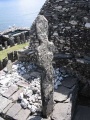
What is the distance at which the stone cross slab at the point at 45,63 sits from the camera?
16.7 ft

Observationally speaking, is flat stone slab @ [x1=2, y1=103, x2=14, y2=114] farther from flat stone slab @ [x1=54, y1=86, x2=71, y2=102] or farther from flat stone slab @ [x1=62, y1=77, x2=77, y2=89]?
flat stone slab @ [x1=62, y1=77, x2=77, y2=89]

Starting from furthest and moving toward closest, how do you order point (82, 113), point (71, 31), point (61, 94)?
point (71, 31)
point (82, 113)
point (61, 94)

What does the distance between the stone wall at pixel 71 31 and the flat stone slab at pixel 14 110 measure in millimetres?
2281

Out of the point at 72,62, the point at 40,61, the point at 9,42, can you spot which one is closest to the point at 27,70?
the point at 72,62

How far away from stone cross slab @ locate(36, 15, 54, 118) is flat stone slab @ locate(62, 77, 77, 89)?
1356 millimetres

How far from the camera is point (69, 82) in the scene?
272 inches

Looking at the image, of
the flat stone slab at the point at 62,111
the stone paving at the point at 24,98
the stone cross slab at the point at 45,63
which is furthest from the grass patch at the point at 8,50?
the stone cross slab at the point at 45,63

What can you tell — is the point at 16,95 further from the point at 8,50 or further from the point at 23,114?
the point at 8,50

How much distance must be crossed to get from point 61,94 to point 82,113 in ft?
3.13

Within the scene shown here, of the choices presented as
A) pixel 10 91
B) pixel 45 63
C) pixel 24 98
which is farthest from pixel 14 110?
pixel 45 63

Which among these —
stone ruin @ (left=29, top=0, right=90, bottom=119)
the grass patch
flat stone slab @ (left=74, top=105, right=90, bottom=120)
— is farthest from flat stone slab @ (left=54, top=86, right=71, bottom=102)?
the grass patch

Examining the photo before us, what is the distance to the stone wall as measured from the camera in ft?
23.4

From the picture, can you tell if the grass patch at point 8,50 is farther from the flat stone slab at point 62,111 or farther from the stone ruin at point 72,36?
the flat stone slab at point 62,111

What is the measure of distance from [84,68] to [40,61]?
2614mm
